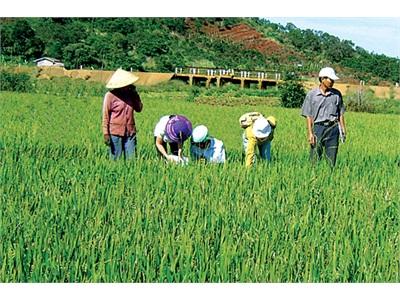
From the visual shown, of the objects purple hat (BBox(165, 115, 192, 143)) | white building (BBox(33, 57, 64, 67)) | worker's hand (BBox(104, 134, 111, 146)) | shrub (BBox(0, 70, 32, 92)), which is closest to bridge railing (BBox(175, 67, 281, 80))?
white building (BBox(33, 57, 64, 67))

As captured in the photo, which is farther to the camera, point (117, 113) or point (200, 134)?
point (117, 113)

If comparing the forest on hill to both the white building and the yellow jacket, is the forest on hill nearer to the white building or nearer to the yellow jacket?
the white building

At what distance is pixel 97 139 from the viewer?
6.68m

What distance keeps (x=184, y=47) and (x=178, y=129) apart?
5.13m

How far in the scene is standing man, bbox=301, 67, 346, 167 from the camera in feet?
17.3

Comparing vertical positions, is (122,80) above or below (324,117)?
→ above

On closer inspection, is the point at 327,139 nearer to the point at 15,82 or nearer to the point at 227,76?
the point at 227,76

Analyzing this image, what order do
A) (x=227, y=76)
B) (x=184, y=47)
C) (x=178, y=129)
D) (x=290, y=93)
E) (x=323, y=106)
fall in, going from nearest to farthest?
(x=178, y=129) < (x=323, y=106) < (x=184, y=47) < (x=227, y=76) < (x=290, y=93)

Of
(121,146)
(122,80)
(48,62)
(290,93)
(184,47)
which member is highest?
(184,47)

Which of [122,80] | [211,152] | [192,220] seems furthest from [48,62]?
[192,220]

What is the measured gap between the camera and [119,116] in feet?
16.8

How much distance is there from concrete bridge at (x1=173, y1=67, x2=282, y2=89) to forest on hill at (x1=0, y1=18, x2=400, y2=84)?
0.35ft

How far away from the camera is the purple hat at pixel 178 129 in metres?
4.65
